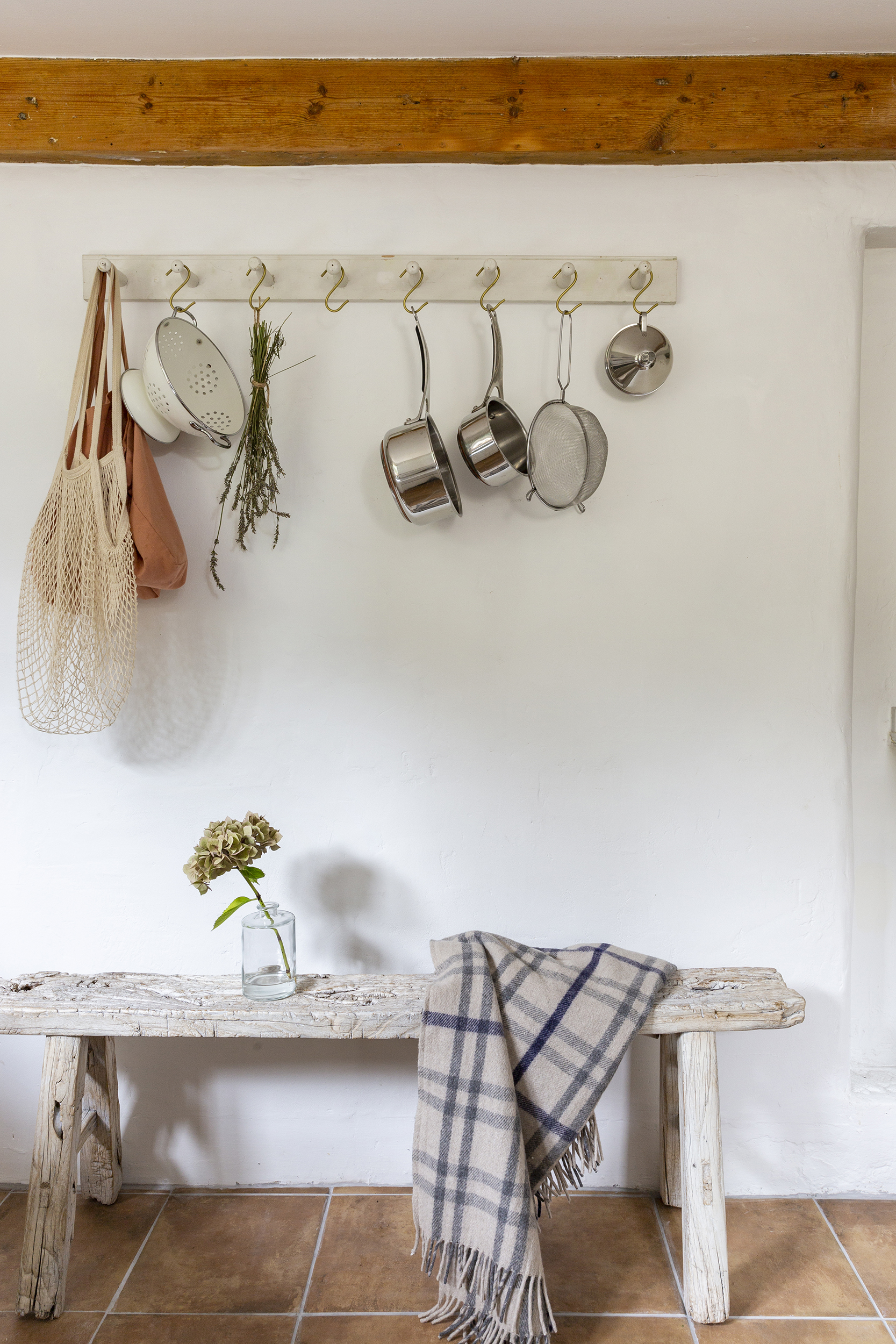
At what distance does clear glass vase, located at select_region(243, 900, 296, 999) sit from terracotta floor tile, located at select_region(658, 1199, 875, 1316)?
2.93 ft

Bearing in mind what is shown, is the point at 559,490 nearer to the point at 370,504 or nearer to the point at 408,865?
the point at 370,504

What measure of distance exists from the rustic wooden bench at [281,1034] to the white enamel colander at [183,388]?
105 cm

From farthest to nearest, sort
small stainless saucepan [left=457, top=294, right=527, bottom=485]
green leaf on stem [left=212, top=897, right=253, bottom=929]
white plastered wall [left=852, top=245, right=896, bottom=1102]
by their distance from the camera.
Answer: white plastered wall [left=852, top=245, right=896, bottom=1102]
small stainless saucepan [left=457, top=294, right=527, bottom=485]
green leaf on stem [left=212, top=897, right=253, bottom=929]

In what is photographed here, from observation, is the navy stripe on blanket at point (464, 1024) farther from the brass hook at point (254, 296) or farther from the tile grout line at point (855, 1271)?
the brass hook at point (254, 296)

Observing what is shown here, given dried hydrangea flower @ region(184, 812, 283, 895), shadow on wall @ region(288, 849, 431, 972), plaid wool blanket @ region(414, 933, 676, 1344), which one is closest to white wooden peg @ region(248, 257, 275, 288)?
dried hydrangea flower @ region(184, 812, 283, 895)

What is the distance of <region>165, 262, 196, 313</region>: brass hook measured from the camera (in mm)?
1645

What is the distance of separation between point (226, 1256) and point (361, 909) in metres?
0.66

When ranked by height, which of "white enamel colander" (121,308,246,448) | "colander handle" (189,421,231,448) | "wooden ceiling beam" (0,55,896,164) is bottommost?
"colander handle" (189,421,231,448)

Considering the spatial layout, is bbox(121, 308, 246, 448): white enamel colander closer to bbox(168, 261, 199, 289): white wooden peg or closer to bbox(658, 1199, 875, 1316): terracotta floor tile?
bbox(168, 261, 199, 289): white wooden peg

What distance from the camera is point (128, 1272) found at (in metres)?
1.50

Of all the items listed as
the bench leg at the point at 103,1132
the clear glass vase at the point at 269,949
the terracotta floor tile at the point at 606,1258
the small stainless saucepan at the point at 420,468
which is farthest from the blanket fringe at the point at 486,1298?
the small stainless saucepan at the point at 420,468

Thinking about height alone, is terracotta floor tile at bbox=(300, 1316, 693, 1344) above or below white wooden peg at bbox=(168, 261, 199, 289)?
below

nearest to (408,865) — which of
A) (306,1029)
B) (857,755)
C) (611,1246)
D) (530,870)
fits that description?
(530,870)

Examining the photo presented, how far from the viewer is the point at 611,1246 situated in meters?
1.56
